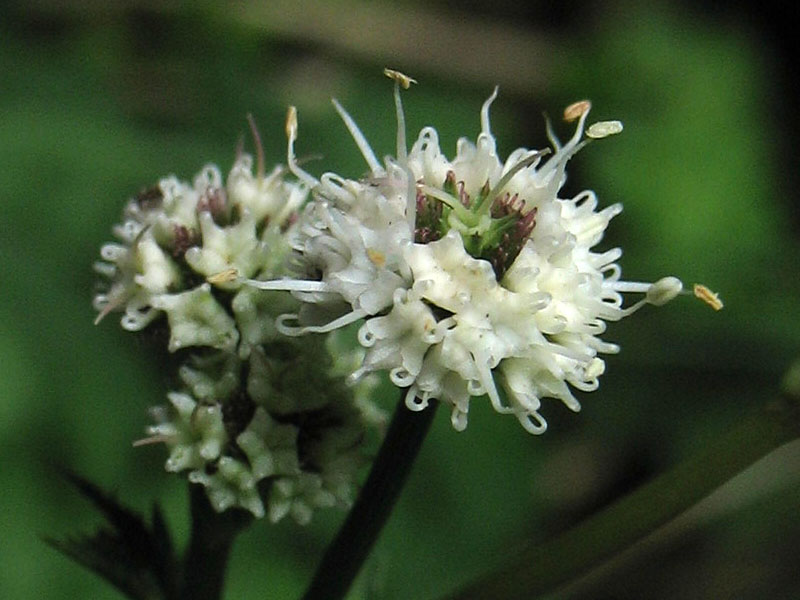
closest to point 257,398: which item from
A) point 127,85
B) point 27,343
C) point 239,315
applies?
point 239,315

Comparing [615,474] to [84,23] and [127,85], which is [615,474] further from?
[84,23]

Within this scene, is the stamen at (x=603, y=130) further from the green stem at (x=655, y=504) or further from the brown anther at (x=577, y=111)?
the green stem at (x=655, y=504)

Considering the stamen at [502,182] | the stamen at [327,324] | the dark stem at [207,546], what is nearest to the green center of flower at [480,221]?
the stamen at [502,182]

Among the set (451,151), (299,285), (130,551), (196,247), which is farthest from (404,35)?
(299,285)

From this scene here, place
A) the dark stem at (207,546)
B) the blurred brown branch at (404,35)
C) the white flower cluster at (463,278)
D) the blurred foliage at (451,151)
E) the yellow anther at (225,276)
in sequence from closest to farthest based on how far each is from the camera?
the white flower cluster at (463,278)
the yellow anther at (225,276)
the dark stem at (207,546)
the blurred foliage at (451,151)
the blurred brown branch at (404,35)

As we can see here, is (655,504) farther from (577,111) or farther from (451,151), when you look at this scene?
(451,151)

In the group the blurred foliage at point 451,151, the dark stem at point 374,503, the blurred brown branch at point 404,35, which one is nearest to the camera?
the dark stem at point 374,503

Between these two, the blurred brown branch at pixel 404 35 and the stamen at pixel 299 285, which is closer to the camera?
the stamen at pixel 299 285
